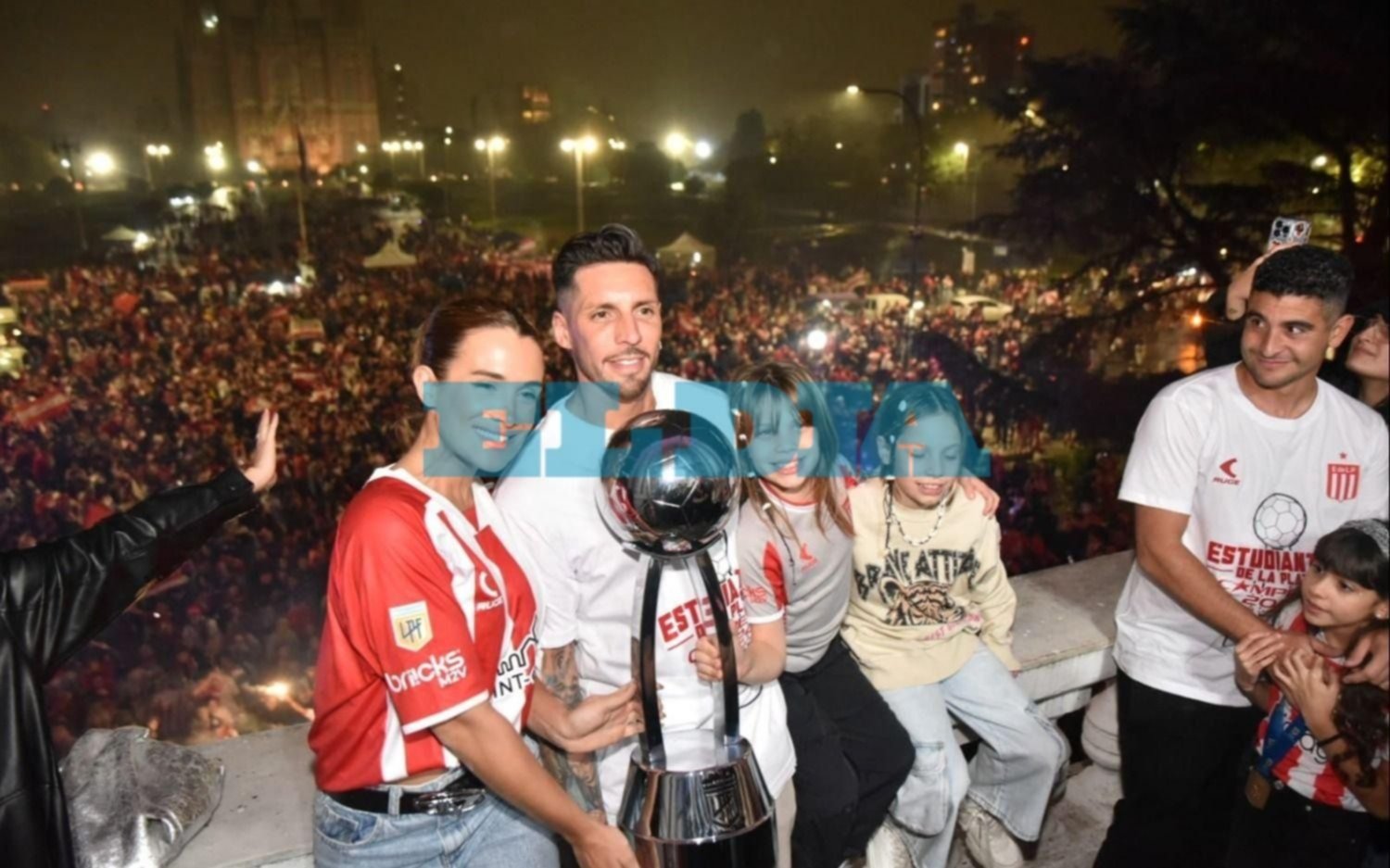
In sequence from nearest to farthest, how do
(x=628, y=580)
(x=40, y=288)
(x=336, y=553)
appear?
(x=336, y=553) → (x=628, y=580) → (x=40, y=288)

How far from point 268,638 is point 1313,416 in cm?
853

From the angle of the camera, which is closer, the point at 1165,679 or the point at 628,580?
the point at 628,580

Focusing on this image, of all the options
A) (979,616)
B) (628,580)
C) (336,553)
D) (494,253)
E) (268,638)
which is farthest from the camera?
(494,253)

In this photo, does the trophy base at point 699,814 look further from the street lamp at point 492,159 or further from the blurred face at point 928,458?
the street lamp at point 492,159

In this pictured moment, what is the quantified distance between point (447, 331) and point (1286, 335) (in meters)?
1.83

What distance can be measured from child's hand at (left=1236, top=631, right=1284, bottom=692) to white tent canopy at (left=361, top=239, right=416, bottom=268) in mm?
27547

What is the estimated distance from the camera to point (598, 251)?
78.7 inches

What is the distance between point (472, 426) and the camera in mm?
1708

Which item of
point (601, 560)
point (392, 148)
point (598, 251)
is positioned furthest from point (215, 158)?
point (601, 560)

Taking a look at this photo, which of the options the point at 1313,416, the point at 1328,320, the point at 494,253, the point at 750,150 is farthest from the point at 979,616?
Answer: the point at 750,150

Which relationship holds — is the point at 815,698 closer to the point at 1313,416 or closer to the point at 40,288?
the point at 1313,416

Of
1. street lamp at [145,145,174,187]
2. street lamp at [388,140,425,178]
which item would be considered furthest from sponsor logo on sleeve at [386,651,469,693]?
street lamp at [388,140,425,178]

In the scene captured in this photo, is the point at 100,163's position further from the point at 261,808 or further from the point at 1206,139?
the point at 261,808

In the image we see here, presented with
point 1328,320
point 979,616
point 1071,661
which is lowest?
point 1071,661
